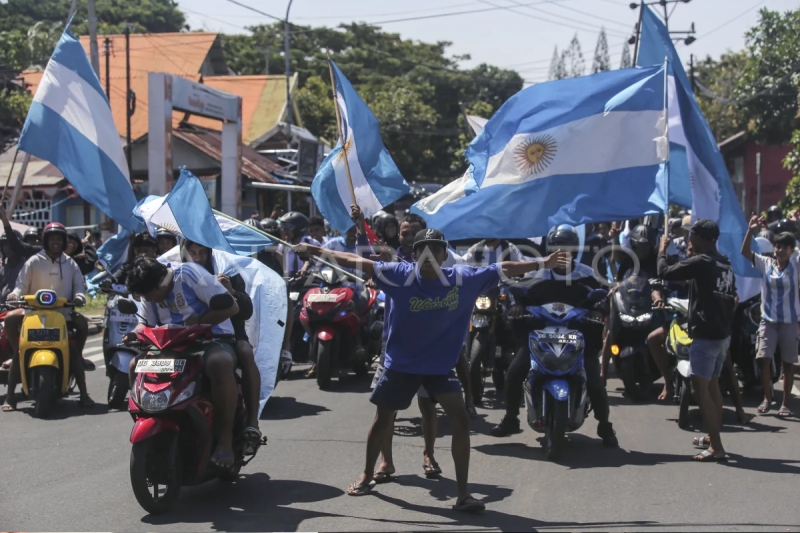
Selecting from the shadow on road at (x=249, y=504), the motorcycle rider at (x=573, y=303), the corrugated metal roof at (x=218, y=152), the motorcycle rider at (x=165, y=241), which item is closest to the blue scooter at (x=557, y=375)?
the motorcycle rider at (x=573, y=303)

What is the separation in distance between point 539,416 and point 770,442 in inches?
81.2

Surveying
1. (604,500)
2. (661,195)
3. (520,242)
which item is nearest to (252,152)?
(520,242)

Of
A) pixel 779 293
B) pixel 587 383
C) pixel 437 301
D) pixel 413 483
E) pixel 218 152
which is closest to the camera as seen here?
pixel 437 301

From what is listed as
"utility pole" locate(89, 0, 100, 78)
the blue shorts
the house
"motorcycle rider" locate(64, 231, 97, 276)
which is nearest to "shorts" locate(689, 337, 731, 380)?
the blue shorts

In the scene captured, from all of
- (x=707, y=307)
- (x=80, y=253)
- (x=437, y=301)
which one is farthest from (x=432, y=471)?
(x=80, y=253)

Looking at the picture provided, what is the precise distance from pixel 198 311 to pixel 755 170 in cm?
3655

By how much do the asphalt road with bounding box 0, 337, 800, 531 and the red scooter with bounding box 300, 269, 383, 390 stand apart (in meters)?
1.59

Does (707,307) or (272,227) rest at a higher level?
(272,227)

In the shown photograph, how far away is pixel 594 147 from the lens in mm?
8469

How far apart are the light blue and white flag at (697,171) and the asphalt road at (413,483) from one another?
1627mm

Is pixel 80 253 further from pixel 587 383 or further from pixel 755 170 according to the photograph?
pixel 755 170

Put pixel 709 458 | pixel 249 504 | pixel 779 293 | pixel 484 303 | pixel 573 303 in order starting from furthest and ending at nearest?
1. pixel 484 303
2. pixel 779 293
3. pixel 573 303
4. pixel 709 458
5. pixel 249 504

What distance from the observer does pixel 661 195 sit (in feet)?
26.6

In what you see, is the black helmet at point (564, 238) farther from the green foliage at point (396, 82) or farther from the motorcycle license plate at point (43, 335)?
the green foliage at point (396, 82)
